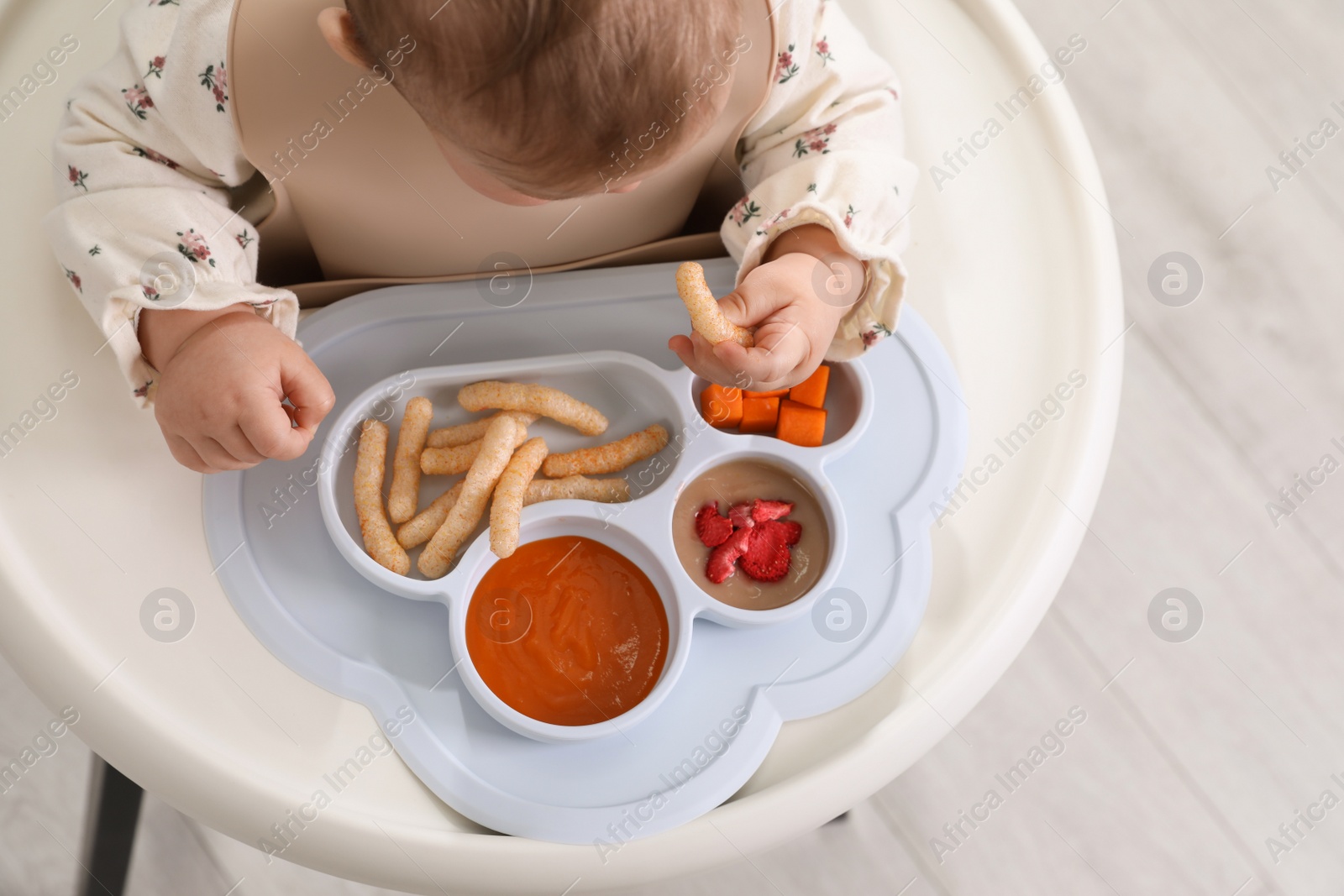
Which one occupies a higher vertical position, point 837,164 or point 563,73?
point 563,73

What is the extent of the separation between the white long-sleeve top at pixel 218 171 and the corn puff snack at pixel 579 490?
15cm

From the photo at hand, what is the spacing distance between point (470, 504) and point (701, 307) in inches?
6.8

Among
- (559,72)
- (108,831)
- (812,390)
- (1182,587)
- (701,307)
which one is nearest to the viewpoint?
(559,72)

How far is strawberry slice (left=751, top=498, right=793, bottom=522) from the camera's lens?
0.59 m

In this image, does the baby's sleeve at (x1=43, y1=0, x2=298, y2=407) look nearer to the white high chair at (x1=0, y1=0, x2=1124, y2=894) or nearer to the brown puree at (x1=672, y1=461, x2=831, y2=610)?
the white high chair at (x1=0, y1=0, x2=1124, y2=894)

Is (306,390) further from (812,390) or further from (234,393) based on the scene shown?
(812,390)

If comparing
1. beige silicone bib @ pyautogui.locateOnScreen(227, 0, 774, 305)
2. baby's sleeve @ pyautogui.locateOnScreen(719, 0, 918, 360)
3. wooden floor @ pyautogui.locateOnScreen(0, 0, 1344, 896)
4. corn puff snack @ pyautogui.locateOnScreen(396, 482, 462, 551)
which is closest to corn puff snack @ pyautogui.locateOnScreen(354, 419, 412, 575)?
corn puff snack @ pyautogui.locateOnScreen(396, 482, 462, 551)

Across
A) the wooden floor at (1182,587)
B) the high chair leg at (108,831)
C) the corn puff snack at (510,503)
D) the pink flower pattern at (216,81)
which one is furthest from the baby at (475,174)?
the wooden floor at (1182,587)

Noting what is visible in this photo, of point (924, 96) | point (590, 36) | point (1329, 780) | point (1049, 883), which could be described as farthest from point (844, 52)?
point (1329, 780)

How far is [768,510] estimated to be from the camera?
588 mm

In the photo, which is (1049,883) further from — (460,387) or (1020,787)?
(460,387)

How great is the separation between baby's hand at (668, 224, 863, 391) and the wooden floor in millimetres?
576

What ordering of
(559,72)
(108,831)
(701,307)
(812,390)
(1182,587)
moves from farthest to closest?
(1182,587) < (108,831) < (812,390) < (701,307) < (559,72)

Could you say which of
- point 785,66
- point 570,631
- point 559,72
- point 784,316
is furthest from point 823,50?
point 570,631
